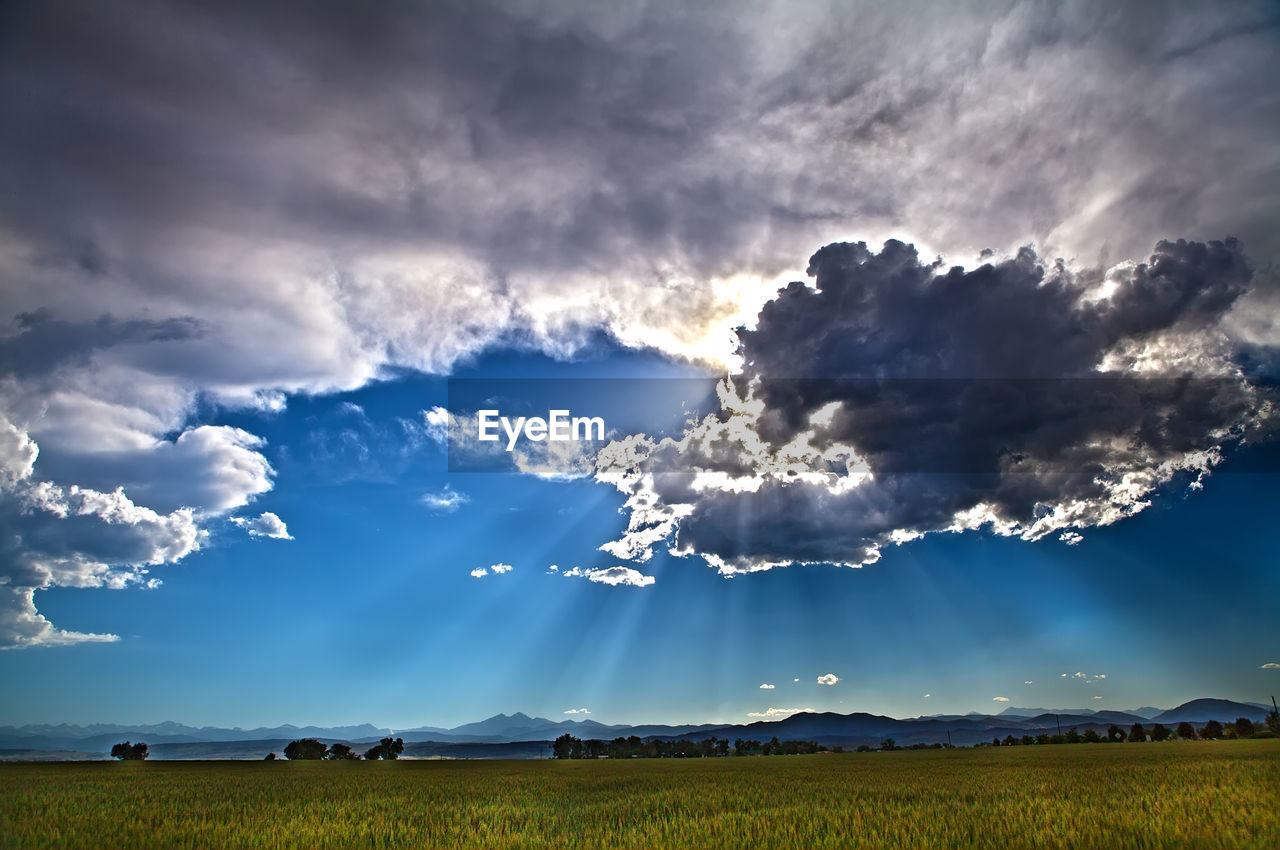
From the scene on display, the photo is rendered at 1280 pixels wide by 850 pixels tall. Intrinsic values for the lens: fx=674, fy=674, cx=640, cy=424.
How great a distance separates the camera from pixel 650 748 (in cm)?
16850

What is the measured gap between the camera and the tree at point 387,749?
132 m

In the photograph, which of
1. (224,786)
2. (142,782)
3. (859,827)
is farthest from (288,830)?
(142,782)

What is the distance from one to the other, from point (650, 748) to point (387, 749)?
65.2 meters

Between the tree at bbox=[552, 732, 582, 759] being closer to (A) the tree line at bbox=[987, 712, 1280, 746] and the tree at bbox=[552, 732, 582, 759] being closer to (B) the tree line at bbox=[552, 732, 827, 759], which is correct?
(B) the tree line at bbox=[552, 732, 827, 759]

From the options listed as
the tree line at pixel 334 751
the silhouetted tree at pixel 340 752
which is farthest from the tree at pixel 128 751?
the silhouetted tree at pixel 340 752

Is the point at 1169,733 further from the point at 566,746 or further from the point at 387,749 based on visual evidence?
the point at 387,749

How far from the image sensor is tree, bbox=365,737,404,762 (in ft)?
433

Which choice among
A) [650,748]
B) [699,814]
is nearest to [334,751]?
[650,748]

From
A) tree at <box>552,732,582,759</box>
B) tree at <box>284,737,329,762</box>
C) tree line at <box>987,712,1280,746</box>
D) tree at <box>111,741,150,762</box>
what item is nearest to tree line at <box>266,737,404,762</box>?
Result: tree at <box>284,737,329,762</box>

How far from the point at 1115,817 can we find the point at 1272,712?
23019 centimetres

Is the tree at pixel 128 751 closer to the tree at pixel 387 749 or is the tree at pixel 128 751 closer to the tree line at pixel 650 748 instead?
the tree at pixel 387 749

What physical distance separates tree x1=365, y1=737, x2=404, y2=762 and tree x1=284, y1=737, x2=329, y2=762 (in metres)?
8.63

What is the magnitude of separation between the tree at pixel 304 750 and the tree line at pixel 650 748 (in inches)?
1995

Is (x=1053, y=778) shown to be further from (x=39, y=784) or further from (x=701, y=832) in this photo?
(x=39, y=784)
